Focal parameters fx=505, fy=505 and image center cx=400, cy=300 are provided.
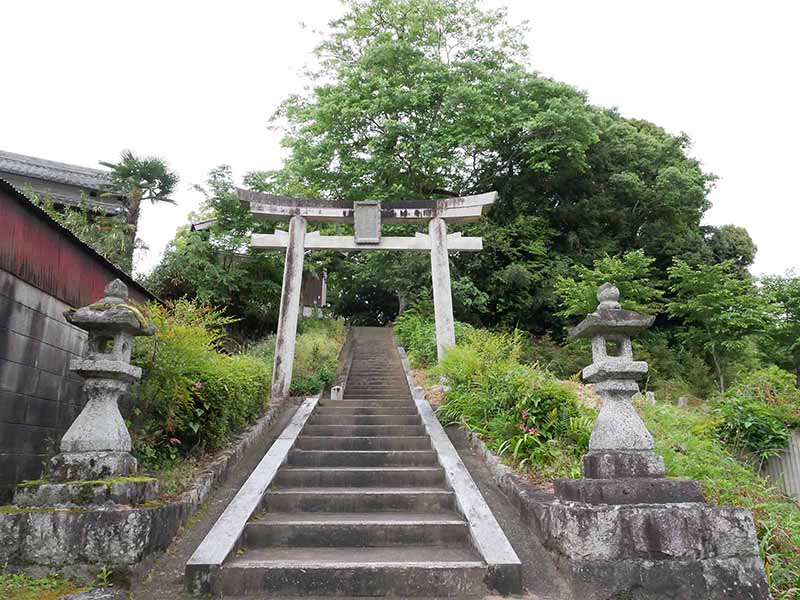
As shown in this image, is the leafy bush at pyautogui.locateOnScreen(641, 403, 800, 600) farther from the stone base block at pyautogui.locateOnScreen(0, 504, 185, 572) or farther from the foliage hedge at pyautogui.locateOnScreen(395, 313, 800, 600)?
the stone base block at pyautogui.locateOnScreen(0, 504, 185, 572)

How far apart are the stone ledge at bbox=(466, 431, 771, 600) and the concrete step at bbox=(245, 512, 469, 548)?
1.06 m

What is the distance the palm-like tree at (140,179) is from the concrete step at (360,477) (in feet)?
44.4

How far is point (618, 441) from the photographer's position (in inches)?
169

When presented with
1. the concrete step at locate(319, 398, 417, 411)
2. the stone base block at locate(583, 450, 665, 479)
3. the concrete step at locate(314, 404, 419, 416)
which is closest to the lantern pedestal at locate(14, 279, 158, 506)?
the stone base block at locate(583, 450, 665, 479)

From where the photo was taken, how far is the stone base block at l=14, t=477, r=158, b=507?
3.79 metres

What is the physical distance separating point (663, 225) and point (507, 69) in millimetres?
8697

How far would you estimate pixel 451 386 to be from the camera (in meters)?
8.84

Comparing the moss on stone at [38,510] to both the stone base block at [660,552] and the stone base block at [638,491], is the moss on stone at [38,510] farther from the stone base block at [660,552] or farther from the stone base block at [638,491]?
the stone base block at [638,491]

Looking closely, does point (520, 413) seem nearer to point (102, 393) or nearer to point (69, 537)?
point (102, 393)

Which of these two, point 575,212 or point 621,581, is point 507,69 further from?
point 621,581

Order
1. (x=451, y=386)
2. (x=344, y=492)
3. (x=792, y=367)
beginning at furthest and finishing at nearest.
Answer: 1. (x=792, y=367)
2. (x=451, y=386)
3. (x=344, y=492)

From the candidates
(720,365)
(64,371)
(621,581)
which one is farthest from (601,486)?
(720,365)

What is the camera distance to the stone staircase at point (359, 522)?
3.80 metres

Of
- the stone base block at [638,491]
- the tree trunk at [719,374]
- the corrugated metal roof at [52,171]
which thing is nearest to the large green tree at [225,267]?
the corrugated metal roof at [52,171]
